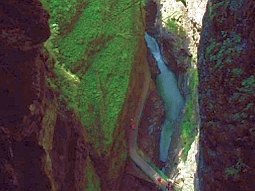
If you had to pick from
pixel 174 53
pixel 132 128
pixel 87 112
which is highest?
pixel 174 53

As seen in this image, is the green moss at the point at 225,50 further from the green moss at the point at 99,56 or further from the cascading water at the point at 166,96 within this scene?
the cascading water at the point at 166,96

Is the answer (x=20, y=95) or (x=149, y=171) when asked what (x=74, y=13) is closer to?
(x=149, y=171)

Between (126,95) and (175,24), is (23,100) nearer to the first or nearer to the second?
(126,95)

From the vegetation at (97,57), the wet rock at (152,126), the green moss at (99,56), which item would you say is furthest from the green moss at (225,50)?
the wet rock at (152,126)

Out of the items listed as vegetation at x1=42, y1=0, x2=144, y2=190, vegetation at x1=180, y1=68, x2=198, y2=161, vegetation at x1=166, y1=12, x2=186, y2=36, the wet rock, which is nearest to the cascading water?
the wet rock

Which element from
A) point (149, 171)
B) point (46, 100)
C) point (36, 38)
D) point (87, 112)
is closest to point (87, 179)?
point (87, 112)

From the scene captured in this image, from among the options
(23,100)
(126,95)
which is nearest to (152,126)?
(126,95)
